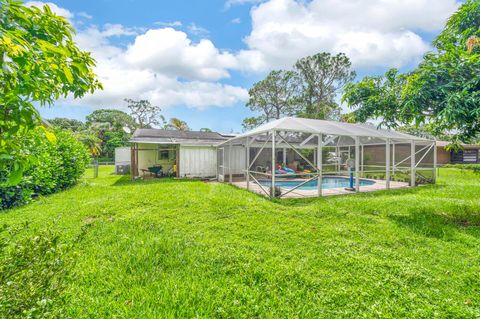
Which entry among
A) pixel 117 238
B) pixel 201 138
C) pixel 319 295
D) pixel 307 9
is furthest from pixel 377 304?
pixel 201 138

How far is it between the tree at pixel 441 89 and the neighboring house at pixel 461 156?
2505 centimetres

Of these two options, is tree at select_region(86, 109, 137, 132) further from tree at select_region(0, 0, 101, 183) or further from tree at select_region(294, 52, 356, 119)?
tree at select_region(0, 0, 101, 183)

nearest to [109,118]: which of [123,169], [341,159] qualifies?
[123,169]

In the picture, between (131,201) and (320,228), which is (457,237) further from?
(131,201)

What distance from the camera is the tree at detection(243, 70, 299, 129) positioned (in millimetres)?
26484

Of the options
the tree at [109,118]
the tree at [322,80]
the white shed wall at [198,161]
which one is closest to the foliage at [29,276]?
the white shed wall at [198,161]

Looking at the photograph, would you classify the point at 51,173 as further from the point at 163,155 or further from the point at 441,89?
the point at 441,89

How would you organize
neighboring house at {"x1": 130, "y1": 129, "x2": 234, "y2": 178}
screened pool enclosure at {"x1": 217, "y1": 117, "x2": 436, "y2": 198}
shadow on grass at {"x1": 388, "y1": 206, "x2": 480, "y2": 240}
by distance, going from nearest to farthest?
shadow on grass at {"x1": 388, "y1": 206, "x2": 480, "y2": 240}, screened pool enclosure at {"x1": 217, "y1": 117, "x2": 436, "y2": 198}, neighboring house at {"x1": 130, "y1": 129, "x2": 234, "y2": 178}

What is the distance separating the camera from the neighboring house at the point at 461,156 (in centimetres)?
2519

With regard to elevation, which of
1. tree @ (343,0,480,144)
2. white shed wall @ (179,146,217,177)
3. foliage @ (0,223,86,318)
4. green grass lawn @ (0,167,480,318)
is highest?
tree @ (343,0,480,144)

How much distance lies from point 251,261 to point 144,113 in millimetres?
46428

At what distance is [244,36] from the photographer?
45.1 ft

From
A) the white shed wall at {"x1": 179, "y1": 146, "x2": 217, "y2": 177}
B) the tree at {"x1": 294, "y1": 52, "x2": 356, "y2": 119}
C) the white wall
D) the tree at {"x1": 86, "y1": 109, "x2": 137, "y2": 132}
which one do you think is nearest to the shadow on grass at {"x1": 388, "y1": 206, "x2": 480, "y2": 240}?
the white shed wall at {"x1": 179, "y1": 146, "x2": 217, "y2": 177}

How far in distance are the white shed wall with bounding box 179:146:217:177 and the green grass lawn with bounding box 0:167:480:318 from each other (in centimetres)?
774
